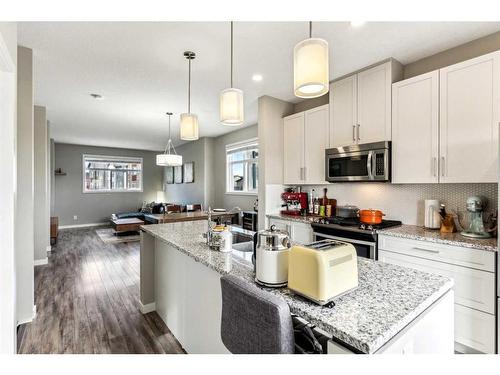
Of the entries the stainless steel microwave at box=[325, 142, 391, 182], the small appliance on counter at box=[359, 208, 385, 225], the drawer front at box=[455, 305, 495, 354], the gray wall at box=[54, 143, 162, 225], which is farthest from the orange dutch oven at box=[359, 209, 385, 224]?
the gray wall at box=[54, 143, 162, 225]

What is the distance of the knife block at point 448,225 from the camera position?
7.45 feet

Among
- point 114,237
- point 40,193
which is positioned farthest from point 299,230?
point 114,237

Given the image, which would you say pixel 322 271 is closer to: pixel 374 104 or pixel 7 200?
pixel 7 200

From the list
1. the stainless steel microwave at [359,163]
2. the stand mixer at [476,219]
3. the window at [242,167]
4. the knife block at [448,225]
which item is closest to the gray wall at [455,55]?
the stainless steel microwave at [359,163]

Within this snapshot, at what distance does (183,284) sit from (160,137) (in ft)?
18.3

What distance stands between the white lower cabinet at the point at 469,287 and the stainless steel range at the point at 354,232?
37 cm

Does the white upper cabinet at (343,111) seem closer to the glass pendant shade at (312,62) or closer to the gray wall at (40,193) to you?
the glass pendant shade at (312,62)

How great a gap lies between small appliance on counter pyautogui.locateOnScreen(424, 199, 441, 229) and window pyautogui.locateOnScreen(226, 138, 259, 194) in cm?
322

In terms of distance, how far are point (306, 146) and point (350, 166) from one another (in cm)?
79

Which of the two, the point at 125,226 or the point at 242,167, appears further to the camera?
the point at 125,226

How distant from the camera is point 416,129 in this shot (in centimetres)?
247

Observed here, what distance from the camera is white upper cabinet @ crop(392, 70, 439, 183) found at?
2.35m
